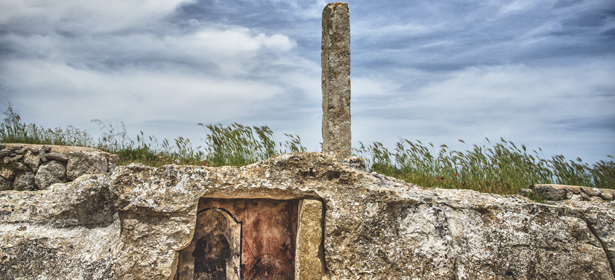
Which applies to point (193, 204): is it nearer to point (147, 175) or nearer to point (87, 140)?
point (147, 175)

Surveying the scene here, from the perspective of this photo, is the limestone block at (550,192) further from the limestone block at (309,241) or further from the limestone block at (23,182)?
the limestone block at (23,182)

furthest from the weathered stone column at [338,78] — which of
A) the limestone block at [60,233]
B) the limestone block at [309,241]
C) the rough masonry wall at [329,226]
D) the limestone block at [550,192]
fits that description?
the limestone block at [60,233]

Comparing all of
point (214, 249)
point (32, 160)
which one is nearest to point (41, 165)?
point (32, 160)

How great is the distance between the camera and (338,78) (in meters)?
5.68

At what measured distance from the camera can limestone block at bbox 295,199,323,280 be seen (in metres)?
2.50

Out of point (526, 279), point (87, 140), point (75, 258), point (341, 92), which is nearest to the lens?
point (75, 258)

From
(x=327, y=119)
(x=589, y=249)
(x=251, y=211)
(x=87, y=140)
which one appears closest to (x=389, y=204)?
(x=251, y=211)

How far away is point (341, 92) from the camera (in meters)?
5.68

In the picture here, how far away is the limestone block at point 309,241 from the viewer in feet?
8.20

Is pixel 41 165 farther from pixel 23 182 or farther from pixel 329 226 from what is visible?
pixel 329 226

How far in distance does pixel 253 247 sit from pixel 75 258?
3.89ft

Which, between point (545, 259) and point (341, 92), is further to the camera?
point (341, 92)

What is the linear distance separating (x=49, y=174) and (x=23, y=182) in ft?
1.15

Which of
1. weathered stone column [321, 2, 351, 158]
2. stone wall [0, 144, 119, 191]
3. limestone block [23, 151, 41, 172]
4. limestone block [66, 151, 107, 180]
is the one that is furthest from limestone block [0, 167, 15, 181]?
weathered stone column [321, 2, 351, 158]
